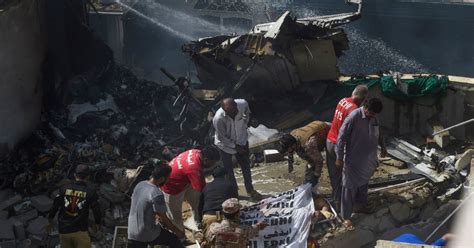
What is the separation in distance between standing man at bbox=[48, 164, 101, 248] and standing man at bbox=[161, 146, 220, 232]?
949mm

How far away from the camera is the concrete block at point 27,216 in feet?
27.1

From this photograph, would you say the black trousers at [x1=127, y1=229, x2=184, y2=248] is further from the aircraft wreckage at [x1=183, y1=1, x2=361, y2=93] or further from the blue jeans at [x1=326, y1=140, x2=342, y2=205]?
the aircraft wreckage at [x1=183, y1=1, x2=361, y2=93]

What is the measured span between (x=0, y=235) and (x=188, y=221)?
2.59m

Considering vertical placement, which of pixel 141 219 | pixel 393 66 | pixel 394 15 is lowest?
pixel 393 66

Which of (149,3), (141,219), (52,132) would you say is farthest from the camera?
(149,3)

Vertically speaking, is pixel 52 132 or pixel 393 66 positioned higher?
pixel 52 132

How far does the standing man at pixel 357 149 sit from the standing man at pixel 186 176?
155 cm

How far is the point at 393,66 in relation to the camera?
33594 mm

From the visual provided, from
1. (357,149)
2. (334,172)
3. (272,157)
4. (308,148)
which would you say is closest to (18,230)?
(308,148)

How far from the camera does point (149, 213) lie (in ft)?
19.2

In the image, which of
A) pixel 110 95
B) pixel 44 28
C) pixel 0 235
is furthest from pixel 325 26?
pixel 0 235

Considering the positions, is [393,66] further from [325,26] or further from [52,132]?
[52,132]

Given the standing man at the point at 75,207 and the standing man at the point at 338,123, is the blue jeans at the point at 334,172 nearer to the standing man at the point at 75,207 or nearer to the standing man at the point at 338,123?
the standing man at the point at 338,123

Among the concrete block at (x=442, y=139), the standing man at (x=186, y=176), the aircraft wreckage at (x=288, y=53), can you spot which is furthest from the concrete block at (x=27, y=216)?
the concrete block at (x=442, y=139)
